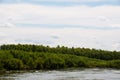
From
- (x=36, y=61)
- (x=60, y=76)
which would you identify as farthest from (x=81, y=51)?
(x=60, y=76)

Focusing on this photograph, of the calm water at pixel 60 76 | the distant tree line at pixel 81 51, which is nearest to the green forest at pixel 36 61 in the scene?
the distant tree line at pixel 81 51

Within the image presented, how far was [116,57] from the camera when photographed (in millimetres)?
128750

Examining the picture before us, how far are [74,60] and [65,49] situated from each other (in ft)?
98.6

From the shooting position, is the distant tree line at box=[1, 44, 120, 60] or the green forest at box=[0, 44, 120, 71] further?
the distant tree line at box=[1, 44, 120, 60]

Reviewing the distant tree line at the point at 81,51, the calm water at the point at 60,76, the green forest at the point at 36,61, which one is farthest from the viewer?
the distant tree line at the point at 81,51

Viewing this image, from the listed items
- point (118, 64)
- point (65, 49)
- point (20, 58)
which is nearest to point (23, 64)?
point (20, 58)

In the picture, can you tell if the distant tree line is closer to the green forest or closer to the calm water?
the green forest

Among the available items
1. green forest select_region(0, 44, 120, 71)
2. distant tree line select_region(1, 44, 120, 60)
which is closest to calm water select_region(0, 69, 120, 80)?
green forest select_region(0, 44, 120, 71)

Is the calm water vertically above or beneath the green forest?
beneath

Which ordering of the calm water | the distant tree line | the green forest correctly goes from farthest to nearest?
the distant tree line → the green forest → the calm water

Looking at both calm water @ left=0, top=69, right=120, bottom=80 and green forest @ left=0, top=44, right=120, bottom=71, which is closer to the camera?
calm water @ left=0, top=69, right=120, bottom=80

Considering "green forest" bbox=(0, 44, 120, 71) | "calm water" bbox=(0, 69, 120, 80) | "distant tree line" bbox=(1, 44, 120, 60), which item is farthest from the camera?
"distant tree line" bbox=(1, 44, 120, 60)

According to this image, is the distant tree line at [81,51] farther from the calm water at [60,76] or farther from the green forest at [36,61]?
the calm water at [60,76]

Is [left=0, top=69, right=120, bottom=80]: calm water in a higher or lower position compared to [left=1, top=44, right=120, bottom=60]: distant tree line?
lower
